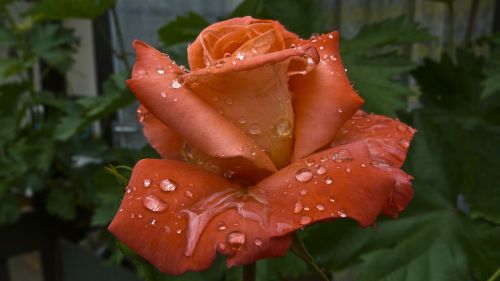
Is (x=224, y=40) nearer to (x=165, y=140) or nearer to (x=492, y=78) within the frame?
(x=165, y=140)

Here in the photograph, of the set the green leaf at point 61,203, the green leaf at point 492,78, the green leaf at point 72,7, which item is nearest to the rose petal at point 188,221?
the green leaf at point 492,78

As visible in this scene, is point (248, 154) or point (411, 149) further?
point (411, 149)

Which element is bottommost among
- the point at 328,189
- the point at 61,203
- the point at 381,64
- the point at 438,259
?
the point at 61,203

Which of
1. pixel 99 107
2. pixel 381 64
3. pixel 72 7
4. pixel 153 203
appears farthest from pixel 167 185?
pixel 72 7

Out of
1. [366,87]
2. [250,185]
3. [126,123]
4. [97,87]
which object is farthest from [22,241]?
[250,185]

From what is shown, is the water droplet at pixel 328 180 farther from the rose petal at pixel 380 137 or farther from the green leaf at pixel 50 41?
the green leaf at pixel 50 41
